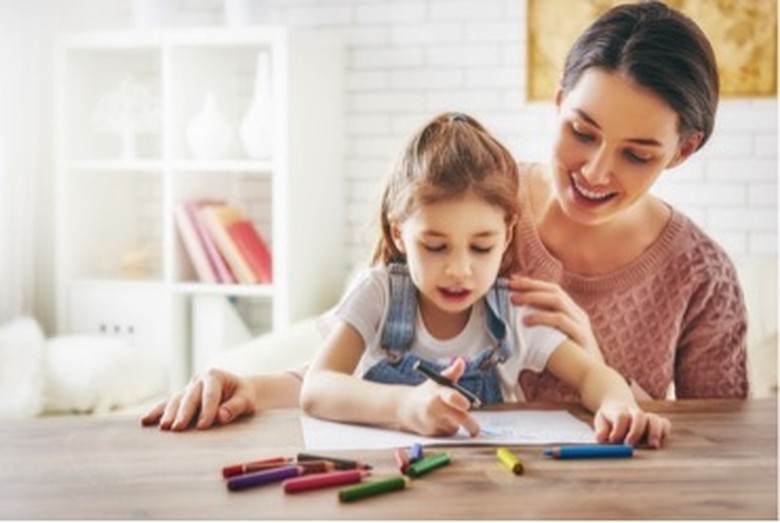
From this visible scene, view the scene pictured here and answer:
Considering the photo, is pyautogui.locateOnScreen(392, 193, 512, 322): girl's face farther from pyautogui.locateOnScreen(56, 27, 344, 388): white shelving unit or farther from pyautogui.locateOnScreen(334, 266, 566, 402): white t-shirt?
pyautogui.locateOnScreen(56, 27, 344, 388): white shelving unit

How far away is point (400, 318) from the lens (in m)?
1.21

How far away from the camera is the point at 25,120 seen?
11.6 ft

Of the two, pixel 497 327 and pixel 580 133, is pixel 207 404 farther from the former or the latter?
pixel 580 133

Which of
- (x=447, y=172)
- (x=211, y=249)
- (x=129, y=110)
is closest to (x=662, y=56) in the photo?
(x=447, y=172)

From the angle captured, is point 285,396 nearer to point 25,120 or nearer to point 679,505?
point 679,505

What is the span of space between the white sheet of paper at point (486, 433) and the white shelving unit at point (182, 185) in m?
2.20

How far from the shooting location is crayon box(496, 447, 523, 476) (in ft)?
2.96

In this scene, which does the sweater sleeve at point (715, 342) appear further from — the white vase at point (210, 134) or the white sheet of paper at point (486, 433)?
the white vase at point (210, 134)

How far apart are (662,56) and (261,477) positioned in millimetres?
592

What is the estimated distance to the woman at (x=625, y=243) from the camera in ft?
3.83

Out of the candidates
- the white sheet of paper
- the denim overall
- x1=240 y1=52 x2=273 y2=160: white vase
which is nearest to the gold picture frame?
x1=240 y1=52 x2=273 y2=160: white vase

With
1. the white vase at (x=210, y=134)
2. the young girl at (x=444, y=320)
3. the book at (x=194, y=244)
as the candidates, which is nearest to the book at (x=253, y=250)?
the book at (x=194, y=244)

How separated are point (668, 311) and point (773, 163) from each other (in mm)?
1961

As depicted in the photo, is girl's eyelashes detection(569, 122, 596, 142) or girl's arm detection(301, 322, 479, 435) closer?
girl's arm detection(301, 322, 479, 435)
